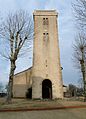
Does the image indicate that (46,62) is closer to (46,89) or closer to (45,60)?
(45,60)

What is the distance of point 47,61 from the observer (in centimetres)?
4544

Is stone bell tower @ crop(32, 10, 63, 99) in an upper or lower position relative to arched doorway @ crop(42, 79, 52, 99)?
A: upper

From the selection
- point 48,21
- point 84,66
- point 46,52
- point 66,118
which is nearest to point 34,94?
point 46,52

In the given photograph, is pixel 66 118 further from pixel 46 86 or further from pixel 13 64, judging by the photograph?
pixel 46 86

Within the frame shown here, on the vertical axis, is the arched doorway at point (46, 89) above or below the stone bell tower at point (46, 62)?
below

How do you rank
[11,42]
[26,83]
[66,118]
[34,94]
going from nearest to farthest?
1. [66,118]
2. [11,42]
3. [34,94]
4. [26,83]

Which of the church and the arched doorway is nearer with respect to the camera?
the church

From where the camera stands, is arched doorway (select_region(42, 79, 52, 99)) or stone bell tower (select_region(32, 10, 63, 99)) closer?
stone bell tower (select_region(32, 10, 63, 99))

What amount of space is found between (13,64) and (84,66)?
43.4 ft

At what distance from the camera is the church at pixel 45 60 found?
4497 centimetres

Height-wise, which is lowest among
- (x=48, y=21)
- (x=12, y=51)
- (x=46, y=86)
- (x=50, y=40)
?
(x=46, y=86)

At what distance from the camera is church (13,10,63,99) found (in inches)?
1770

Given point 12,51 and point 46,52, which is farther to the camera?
point 46,52

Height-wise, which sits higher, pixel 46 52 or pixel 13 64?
pixel 46 52
